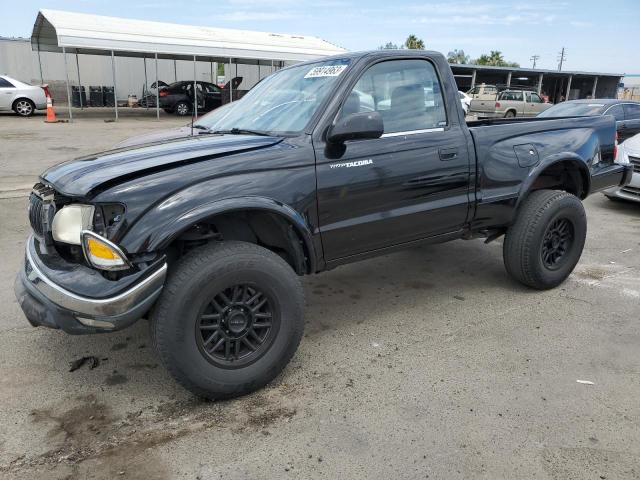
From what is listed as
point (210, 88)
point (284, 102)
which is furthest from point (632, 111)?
point (210, 88)

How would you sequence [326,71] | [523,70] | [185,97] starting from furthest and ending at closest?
1. [523,70]
2. [185,97]
3. [326,71]

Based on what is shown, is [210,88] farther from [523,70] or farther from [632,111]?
[523,70]

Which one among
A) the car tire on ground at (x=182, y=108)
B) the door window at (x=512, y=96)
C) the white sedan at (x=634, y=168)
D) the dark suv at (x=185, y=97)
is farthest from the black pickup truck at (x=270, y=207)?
the door window at (x=512, y=96)

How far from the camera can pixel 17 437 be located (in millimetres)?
2541

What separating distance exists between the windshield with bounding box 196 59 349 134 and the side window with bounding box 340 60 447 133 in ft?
0.65

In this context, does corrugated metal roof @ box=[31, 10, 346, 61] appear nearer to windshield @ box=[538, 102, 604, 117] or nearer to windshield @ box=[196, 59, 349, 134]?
windshield @ box=[538, 102, 604, 117]

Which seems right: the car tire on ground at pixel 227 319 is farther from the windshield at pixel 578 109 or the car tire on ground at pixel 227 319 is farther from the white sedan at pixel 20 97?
the white sedan at pixel 20 97

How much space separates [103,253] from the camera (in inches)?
97.8

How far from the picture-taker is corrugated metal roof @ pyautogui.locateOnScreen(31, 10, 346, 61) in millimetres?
19047

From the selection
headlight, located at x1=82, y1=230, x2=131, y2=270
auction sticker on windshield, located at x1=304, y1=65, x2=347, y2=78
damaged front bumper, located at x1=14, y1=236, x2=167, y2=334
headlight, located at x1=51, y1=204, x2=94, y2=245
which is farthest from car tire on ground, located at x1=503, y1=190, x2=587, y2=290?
headlight, located at x1=51, y1=204, x2=94, y2=245

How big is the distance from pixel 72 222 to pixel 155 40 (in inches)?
796

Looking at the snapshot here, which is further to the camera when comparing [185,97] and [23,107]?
[185,97]

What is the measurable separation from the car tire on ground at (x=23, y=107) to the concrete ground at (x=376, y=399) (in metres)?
17.5

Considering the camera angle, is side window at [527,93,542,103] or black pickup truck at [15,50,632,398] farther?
side window at [527,93,542,103]
